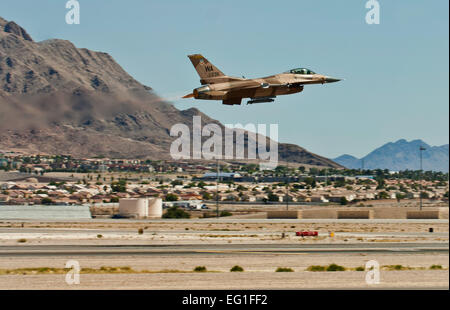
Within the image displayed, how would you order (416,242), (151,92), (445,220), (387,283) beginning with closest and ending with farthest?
(387,283), (151,92), (416,242), (445,220)

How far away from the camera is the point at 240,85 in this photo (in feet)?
174

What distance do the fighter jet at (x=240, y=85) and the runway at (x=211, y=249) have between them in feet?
49.8

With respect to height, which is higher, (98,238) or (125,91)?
(125,91)

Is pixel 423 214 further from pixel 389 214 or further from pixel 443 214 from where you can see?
pixel 389 214

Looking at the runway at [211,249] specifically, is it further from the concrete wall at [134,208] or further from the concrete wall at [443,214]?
the concrete wall at [134,208]

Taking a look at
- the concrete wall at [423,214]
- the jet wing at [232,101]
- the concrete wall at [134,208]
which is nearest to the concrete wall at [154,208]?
the concrete wall at [134,208]

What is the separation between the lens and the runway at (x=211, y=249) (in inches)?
2285

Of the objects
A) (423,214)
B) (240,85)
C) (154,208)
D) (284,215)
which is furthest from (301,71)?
(154,208)

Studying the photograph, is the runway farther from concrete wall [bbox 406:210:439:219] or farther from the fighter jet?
concrete wall [bbox 406:210:439:219]
